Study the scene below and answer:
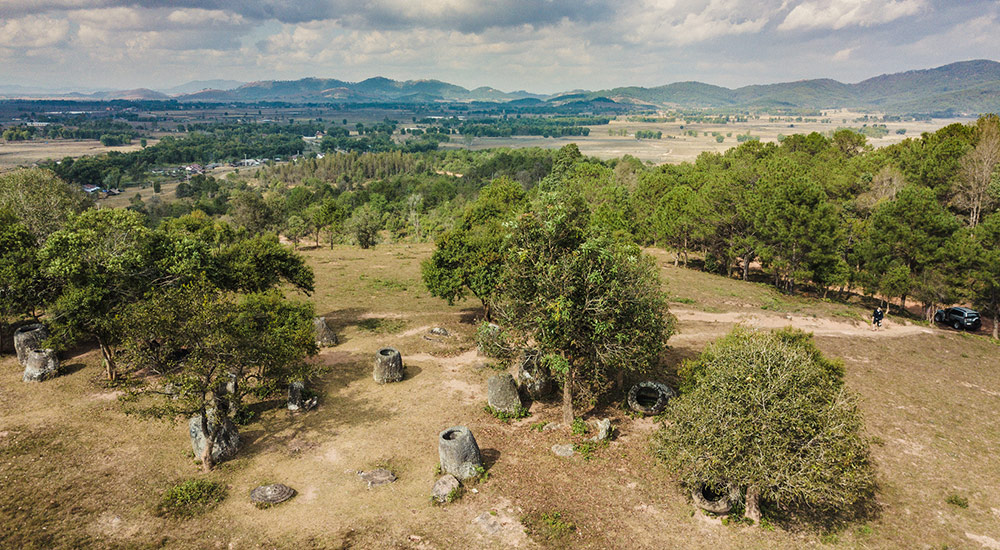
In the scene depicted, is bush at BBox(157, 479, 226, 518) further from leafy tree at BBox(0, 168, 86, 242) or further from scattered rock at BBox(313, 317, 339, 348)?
leafy tree at BBox(0, 168, 86, 242)

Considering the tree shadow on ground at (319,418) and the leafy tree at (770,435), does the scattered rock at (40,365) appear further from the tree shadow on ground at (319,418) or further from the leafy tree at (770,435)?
the leafy tree at (770,435)

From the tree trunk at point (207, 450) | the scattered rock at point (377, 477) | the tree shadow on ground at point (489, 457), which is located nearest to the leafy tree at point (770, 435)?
the tree shadow on ground at point (489, 457)

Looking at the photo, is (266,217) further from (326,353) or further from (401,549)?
(401,549)

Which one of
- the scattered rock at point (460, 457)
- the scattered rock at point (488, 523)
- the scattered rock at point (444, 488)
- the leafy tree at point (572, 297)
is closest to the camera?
the scattered rock at point (488, 523)

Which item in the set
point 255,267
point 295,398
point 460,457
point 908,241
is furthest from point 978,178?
point 255,267

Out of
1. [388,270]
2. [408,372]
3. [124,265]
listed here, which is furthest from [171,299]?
[388,270]

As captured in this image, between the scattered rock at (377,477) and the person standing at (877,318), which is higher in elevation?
the person standing at (877,318)
